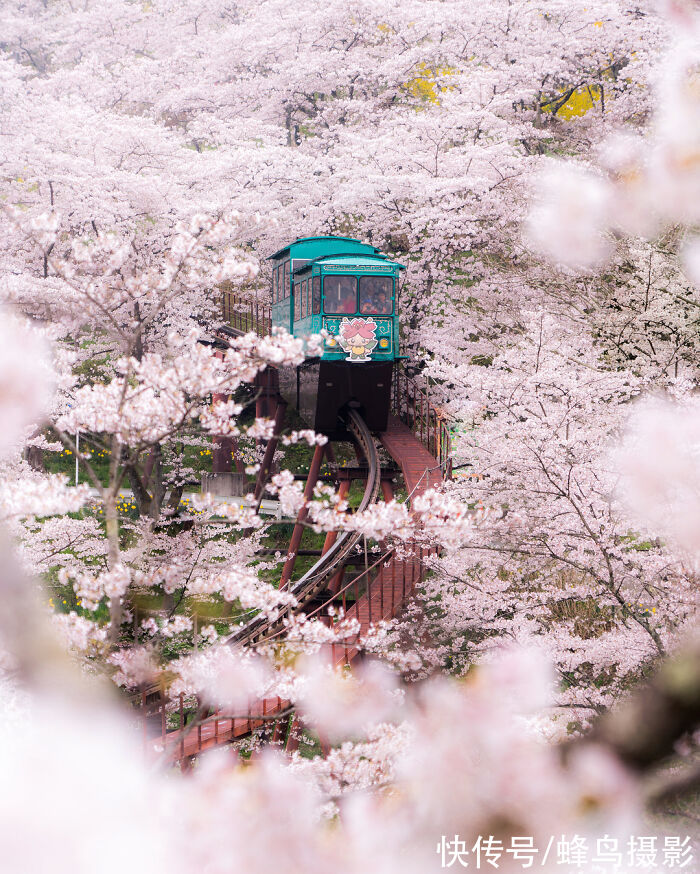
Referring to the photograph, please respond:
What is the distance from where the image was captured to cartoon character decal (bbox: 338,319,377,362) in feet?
47.3

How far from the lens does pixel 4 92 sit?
56.8 feet

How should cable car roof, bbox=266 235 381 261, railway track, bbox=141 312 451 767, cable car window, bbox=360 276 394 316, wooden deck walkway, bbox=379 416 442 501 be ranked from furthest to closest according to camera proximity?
cable car roof, bbox=266 235 381 261 → cable car window, bbox=360 276 394 316 → wooden deck walkway, bbox=379 416 442 501 → railway track, bbox=141 312 451 767

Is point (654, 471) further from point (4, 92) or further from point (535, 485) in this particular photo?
point (4, 92)

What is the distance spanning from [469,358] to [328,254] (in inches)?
146

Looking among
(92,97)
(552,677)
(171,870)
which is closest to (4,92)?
(92,97)

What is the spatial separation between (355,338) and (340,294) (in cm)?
90

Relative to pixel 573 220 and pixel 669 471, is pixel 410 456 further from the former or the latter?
pixel 669 471

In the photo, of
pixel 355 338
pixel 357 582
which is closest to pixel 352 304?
pixel 355 338

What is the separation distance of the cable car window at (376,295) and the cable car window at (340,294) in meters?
0.18

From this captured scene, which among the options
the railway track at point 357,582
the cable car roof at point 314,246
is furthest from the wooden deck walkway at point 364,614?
the cable car roof at point 314,246

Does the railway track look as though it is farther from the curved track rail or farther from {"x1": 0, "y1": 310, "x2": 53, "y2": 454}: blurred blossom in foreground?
{"x1": 0, "y1": 310, "x2": 53, "y2": 454}: blurred blossom in foreground

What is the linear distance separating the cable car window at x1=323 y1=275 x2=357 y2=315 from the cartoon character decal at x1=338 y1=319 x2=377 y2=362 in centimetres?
26

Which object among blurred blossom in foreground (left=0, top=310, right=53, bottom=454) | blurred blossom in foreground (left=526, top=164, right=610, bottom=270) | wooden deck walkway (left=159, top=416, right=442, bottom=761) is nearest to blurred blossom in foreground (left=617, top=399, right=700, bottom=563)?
blurred blossom in foreground (left=526, top=164, right=610, bottom=270)

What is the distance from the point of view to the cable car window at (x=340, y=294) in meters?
14.3
